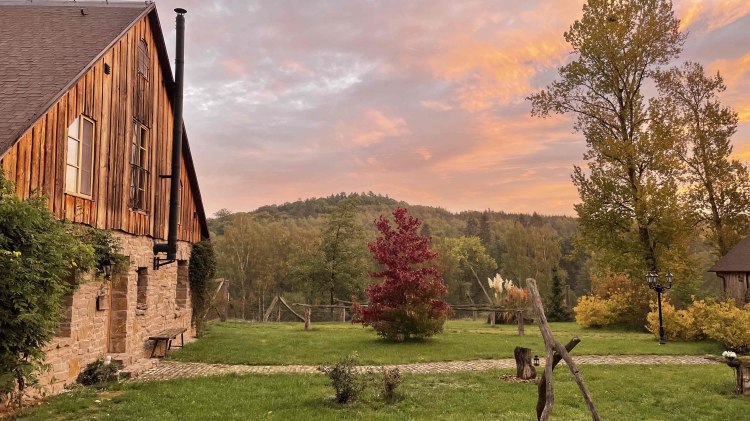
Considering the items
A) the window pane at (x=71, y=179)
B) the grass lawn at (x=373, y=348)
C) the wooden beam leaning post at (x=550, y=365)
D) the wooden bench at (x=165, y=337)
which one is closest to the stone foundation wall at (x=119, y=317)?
the wooden bench at (x=165, y=337)

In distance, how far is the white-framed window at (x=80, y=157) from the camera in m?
9.36

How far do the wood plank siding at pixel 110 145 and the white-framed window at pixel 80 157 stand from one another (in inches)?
4.4

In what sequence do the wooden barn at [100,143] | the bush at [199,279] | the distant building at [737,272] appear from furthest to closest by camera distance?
the distant building at [737,272]
the bush at [199,279]
the wooden barn at [100,143]

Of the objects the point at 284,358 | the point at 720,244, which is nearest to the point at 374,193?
the point at 720,244

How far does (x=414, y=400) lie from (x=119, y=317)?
754cm

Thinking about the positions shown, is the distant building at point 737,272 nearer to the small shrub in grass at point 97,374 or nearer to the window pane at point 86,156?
the small shrub in grass at point 97,374

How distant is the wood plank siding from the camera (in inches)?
323

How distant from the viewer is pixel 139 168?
1255 centimetres

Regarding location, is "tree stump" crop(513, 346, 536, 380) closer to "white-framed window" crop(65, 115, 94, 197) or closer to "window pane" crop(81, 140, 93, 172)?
"white-framed window" crop(65, 115, 94, 197)

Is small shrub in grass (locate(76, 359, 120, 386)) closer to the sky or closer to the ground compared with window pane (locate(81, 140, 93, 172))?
closer to the ground

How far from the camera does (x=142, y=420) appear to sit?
7.11 m

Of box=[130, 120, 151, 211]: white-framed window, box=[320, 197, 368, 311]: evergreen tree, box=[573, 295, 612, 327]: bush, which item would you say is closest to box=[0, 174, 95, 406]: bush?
box=[130, 120, 151, 211]: white-framed window

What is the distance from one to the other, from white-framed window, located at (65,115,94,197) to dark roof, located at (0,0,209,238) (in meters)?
0.97

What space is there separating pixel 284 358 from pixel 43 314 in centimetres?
711
